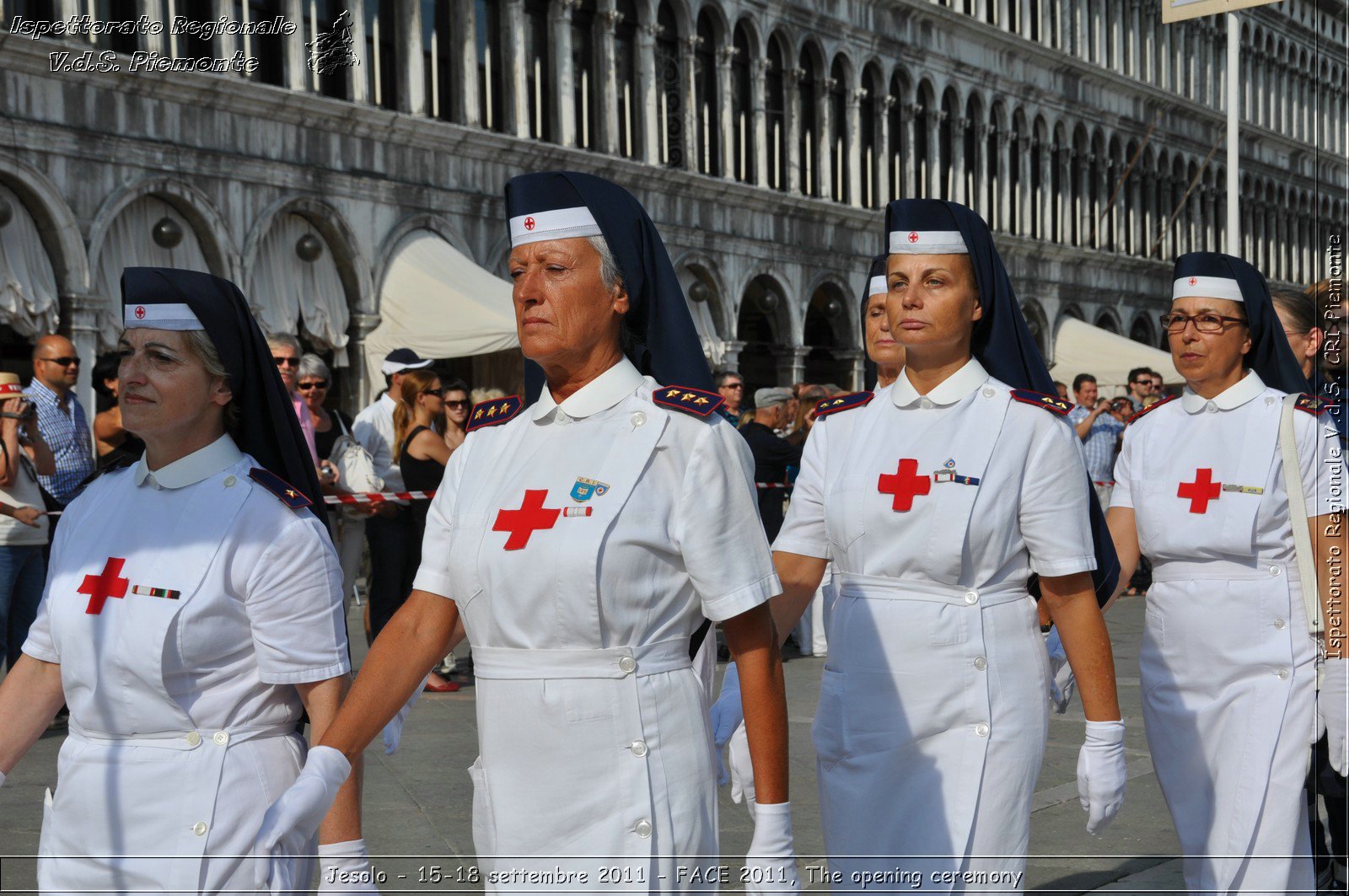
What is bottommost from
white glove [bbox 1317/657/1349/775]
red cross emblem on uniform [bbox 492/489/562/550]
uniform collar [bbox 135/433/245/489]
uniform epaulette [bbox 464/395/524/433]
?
white glove [bbox 1317/657/1349/775]

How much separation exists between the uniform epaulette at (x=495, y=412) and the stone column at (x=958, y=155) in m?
30.2

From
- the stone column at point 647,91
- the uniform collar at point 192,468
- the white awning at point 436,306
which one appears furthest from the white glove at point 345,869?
the stone column at point 647,91

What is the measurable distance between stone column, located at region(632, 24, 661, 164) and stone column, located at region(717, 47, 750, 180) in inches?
66.0

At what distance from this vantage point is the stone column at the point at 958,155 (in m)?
32.5

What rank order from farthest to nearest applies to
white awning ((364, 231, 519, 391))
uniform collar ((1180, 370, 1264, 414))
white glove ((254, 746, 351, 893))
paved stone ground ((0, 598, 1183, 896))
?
white awning ((364, 231, 519, 391)) → paved stone ground ((0, 598, 1183, 896)) → uniform collar ((1180, 370, 1264, 414)) → white glove ((254, 746, 351, 893))

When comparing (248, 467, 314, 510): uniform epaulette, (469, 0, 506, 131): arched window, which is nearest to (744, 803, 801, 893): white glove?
(248, 467, 314, 510): uniform epaulette

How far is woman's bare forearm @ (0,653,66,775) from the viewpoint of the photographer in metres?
3.20

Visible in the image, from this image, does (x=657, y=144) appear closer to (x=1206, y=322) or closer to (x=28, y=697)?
(x=1206, y=322)

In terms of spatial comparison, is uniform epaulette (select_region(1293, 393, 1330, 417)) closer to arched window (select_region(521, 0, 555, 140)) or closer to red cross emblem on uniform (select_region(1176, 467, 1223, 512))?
red cross emblem on uniform (select_region(1176, 467, 1223, 512))

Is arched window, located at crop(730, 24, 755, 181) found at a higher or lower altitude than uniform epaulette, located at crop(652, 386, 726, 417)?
higher

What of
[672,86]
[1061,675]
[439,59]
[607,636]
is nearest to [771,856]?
[607,636]

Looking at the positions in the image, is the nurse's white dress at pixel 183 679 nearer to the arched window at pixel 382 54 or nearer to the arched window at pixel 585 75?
the arched window at pixel 382 54

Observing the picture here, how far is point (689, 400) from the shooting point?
2875 millimetres

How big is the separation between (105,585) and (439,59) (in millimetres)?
18941
